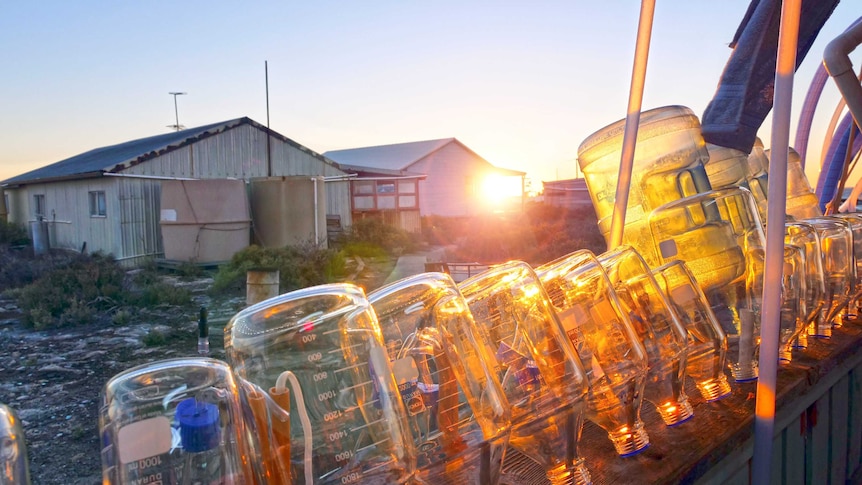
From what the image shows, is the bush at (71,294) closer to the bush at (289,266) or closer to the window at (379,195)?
the bush at (289,266)

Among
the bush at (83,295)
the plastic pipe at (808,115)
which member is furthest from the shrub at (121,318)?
the plastic pipe at (808,115)

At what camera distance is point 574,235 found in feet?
52.0

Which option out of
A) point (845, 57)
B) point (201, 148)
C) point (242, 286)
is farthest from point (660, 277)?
point (201, 148)

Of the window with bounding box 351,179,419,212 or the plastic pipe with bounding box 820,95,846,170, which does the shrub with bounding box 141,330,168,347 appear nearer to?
the plastic pipe with bounding box 820,95,846,170

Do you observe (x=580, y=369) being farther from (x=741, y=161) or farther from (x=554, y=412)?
(x=741, y=161)

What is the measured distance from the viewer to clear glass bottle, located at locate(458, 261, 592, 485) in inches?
41.5

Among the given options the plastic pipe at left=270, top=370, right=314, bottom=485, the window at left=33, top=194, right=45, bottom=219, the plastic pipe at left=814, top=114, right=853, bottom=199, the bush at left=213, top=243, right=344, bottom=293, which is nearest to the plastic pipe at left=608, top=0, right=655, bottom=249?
the plastic pipe at left=270, top=370, right=314, bottom=485

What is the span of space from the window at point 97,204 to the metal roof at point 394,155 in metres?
12.4

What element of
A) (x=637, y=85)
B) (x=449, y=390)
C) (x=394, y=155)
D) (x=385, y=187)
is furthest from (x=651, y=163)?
(x=394, y=155)

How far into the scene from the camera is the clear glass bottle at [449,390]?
38.0 inches

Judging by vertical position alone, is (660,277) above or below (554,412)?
above

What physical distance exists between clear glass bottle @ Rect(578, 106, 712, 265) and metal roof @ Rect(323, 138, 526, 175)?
24029 mm

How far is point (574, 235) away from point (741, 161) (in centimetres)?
1285

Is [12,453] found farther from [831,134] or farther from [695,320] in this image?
[831,134]
